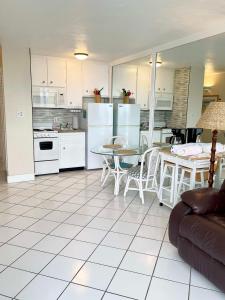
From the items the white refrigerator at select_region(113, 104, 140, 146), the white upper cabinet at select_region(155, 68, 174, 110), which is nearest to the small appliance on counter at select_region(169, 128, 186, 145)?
the white upper cabinet at select_region(155, 68, 174, 110)

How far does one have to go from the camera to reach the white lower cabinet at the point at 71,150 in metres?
5.14

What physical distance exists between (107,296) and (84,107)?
412cm

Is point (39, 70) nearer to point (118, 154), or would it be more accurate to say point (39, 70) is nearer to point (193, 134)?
point (118, 154)

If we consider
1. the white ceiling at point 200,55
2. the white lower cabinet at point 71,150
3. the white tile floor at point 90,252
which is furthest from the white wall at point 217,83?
the white lower cabinet at point 71,150

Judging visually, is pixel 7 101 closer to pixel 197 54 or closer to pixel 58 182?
pixel 58 182

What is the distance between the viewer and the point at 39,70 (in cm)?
489

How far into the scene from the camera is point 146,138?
458 cm

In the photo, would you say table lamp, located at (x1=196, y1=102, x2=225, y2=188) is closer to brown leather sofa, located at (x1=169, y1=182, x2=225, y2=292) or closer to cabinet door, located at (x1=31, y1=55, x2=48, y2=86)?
brown leather sofa, located at (x1=169, y1=182, x2=225, y2=292)

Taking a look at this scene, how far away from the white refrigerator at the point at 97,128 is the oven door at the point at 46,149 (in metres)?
0.70

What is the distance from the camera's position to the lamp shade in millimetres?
2570

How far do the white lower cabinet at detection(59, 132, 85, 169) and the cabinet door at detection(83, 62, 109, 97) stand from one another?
98 centimetres

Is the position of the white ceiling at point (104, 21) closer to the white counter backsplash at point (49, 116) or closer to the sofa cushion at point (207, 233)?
the white counter backsplash at point (49, 116)

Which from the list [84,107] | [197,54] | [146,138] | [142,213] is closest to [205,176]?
[142,213]

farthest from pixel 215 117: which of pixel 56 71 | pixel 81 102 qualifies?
pixel 56 71
